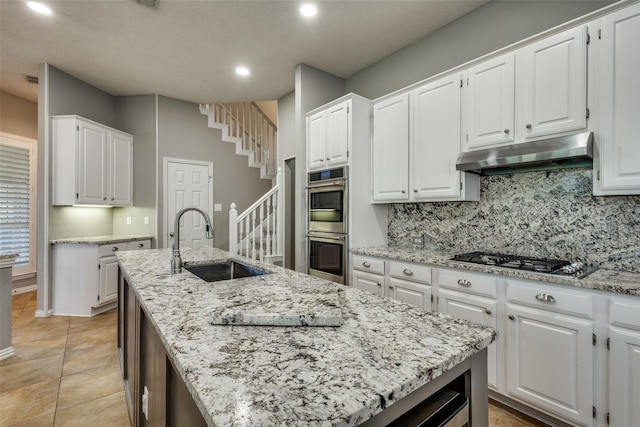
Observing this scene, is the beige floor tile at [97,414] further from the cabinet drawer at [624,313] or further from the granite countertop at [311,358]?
the cabinet drawer at [624,313]

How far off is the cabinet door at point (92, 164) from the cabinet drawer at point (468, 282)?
442cm

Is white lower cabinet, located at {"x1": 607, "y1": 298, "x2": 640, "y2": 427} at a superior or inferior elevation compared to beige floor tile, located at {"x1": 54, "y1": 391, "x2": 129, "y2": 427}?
superior

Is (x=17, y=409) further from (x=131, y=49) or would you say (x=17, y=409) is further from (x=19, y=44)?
(x=19, y=44)

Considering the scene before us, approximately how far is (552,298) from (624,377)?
1.47 feet

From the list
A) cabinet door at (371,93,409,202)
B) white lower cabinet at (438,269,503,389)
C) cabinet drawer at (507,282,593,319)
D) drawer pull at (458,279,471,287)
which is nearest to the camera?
cabinet drawer at (507,282,593,319)

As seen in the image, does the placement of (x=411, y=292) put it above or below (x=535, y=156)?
below

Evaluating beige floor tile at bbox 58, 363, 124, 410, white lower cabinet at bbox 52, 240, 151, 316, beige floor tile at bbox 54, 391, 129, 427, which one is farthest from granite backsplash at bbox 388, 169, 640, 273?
white lower cabinet at bbox 52, 240, 151, 316

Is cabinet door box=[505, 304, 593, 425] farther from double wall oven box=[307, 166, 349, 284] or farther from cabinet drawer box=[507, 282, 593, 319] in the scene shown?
double wall oven box=[307, 166, 349, 284]

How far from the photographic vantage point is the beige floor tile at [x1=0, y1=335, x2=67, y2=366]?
105 inches

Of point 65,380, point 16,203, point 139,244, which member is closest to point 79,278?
point 139,244

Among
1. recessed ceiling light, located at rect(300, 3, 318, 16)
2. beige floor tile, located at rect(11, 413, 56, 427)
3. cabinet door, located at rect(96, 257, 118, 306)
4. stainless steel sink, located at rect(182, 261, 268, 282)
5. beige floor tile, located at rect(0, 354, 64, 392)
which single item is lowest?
beige floor tile, located at rect(11, 413, 56, 427)

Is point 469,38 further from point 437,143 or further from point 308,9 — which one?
point 308,9

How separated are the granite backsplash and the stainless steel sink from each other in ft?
6.08

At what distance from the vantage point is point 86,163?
3961 millimetres
